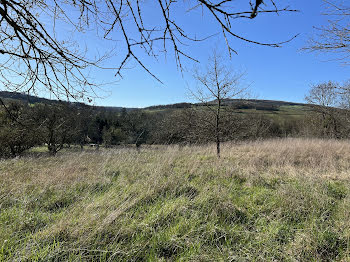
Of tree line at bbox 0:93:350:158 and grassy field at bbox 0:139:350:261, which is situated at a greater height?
tree line at bbox 0:93:350:158

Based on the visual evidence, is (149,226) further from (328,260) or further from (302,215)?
(302,215)

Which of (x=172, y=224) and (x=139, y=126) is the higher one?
(x=139, y=126)

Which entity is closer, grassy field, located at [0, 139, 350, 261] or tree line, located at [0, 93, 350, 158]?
grassy field, located at [0, 139, 350, 261]

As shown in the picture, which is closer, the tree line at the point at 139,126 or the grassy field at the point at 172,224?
the grassy field at the point at 172,224

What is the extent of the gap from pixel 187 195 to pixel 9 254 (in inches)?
95.3

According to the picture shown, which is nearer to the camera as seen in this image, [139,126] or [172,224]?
[172,224]

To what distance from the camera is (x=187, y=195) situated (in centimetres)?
323

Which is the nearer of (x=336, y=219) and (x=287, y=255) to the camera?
(x=287, y=255)

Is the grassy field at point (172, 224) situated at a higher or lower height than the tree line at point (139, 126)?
lower

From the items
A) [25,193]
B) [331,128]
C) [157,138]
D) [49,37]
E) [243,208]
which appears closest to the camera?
[49,37]

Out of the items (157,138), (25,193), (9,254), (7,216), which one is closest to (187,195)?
(9,254)

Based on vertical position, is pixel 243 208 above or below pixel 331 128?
below

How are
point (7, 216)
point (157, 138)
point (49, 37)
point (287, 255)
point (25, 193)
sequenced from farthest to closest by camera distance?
point (157, 138) < point (25, 193) < point (7, 216) < point (287, 255) < point (49, 37)

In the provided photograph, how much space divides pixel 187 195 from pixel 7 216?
2681 millimetres
